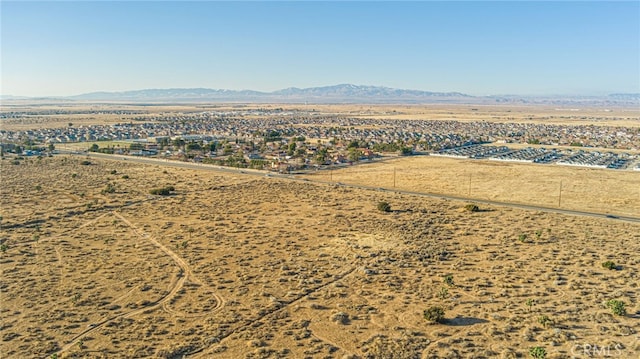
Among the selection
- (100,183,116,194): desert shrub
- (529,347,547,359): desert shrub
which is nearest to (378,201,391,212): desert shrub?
(529,347,547,359): desert shrub

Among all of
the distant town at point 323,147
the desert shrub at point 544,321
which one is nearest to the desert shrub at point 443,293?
the desert shrub at point 544,321

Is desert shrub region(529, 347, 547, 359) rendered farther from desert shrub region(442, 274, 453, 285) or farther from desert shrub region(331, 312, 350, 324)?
desert shrub region(442, 274, 453, 285)

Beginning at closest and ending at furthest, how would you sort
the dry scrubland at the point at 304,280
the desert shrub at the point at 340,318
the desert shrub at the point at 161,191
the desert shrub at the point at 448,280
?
the dry scrubland at the point at 304,280
the desert shrub at the point at 340,318
the desert shrub at the point at 448,280
the desert shrub at the point at 161,191

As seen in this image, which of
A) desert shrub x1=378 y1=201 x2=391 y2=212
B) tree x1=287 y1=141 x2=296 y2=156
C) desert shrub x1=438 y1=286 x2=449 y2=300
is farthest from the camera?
tree x1=287 y1=141 x2=296 y2=156

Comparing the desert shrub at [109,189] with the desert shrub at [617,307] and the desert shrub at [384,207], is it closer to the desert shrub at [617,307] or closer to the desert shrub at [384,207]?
the desert shrub at [384,207]

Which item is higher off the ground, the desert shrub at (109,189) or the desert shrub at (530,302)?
the desert shrub at (109,189)

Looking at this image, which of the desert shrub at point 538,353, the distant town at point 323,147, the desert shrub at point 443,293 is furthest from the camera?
the distant town at point 323,147

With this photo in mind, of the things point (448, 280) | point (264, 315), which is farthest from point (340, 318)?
point (448, 280)

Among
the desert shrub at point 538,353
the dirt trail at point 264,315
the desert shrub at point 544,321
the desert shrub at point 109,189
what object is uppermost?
the desert shrub at point 109,189
